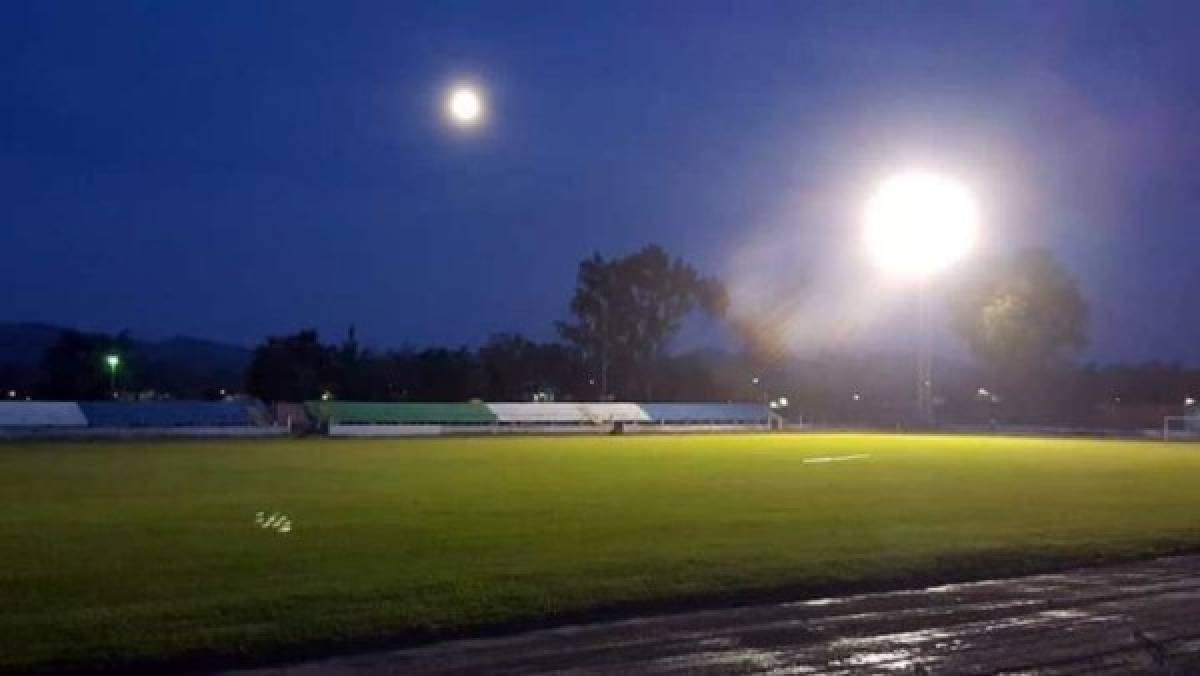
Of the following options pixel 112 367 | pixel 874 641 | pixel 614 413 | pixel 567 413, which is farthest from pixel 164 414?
pixel 874 641

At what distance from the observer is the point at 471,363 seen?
121750mm

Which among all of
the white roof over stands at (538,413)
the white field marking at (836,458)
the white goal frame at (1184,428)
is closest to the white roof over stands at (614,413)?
the white roof over stands at (538,413)

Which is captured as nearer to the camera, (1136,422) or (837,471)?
(837,471)

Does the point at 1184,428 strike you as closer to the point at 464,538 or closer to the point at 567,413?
the point at 567,413

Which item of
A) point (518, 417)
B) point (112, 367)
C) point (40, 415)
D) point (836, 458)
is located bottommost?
point (836, 458)

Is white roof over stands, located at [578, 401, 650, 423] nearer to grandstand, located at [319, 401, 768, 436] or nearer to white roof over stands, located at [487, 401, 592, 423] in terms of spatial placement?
grandstand, located at [319, 401, 768, 436]

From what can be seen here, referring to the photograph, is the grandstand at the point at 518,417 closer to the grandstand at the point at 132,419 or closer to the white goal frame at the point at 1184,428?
the grandstand at the point at 132,419

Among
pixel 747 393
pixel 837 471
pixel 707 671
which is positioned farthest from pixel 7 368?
pixel 707 671

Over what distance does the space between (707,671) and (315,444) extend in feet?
183

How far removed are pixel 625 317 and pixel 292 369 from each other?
103 feet

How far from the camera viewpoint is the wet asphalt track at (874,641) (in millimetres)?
12352

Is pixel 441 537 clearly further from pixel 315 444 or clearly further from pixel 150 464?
pixel 315 444

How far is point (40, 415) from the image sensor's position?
7806 centimetres

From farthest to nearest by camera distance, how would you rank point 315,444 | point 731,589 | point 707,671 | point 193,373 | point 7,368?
1. point 193,373
2. point 7,368
3. point 315,444
4. point 731,589
5. point 707,671
